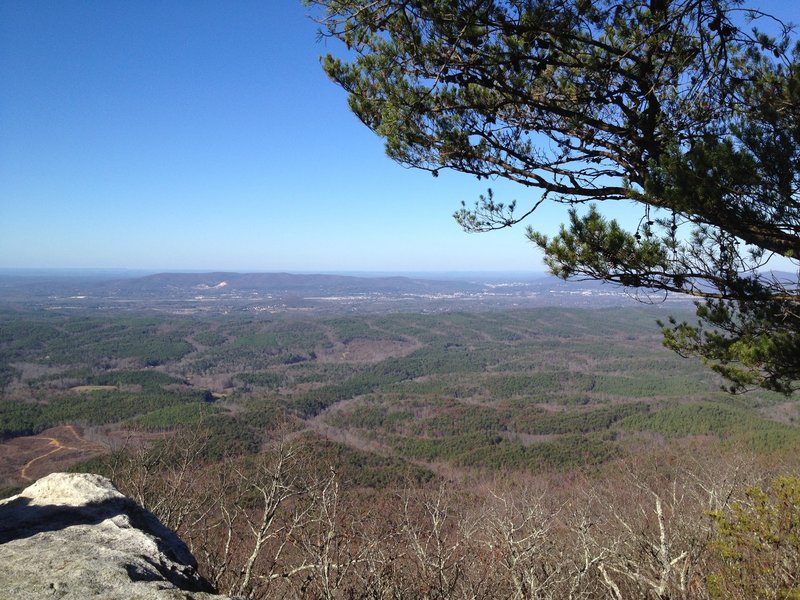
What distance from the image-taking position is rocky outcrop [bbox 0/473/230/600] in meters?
1.99

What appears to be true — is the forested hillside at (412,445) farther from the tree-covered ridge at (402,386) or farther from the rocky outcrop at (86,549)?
the rocky outcrop at (86,549)

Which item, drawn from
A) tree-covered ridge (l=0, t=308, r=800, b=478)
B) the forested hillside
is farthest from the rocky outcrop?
tree-covered ridge (l=0, t=308, r=800, b=478)

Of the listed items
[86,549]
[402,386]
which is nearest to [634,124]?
[86,549]

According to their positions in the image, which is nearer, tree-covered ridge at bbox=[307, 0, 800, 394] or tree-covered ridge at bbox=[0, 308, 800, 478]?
tree-covered ridge at bbox=[307, 0, 800, 394]

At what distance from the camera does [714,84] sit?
3910mm

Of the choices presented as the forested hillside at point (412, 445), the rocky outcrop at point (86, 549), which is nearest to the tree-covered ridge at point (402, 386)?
the forested hillside at point (412, 445)

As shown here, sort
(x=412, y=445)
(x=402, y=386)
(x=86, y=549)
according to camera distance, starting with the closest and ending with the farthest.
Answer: (x=86, y=549), (x=412, y=445), (x=402, y=386)

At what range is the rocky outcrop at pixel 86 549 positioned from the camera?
199 cm

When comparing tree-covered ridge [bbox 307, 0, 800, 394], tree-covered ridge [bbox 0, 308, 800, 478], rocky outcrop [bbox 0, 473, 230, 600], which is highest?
tree-covered ridge [bbox 307, 0, 800, 394]

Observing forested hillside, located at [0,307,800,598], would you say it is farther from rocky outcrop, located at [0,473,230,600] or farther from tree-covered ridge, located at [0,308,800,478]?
rocky outcrop, located at [0,473,230,600]

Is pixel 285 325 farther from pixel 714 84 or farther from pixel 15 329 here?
pixel 714 84

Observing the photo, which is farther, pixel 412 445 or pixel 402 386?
pixel 402 386

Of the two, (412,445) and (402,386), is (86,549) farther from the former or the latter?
(402,386)

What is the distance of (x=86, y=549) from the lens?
95.9 inches
